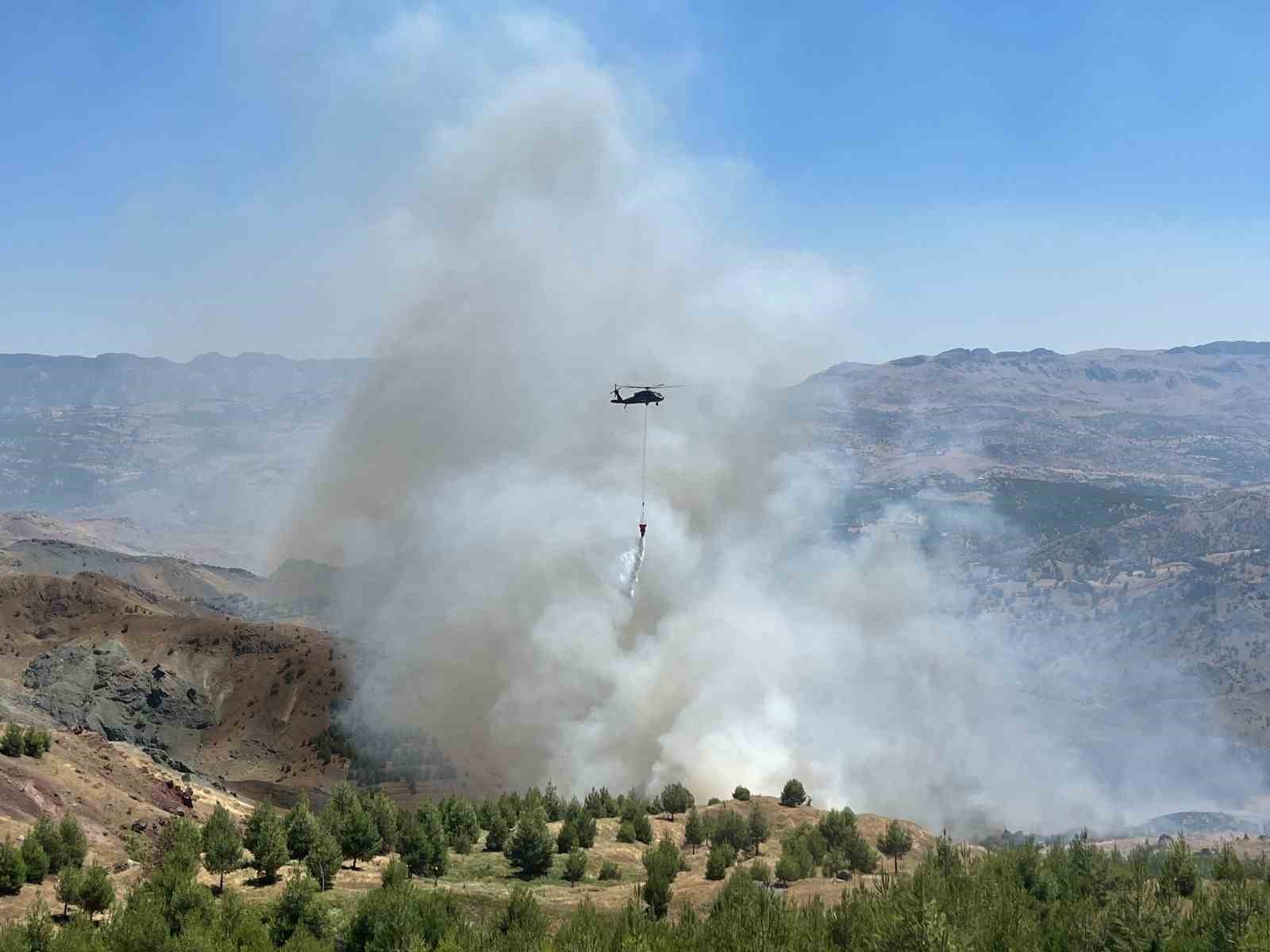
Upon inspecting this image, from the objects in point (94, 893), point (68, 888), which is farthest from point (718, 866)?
point (68, 888)

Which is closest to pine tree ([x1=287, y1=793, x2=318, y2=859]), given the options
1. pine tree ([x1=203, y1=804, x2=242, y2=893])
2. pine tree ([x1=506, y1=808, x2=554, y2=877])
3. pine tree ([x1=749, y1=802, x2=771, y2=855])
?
pine tree ([x1=203, y1=804, x2=242, y2=893])

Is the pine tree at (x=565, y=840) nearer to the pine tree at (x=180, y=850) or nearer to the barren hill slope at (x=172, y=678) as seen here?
the pine tree at (x=180, y=850)

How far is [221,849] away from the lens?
4750cm

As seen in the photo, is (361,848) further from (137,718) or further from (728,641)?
(137,718)

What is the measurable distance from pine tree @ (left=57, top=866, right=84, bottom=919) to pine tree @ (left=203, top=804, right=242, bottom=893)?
5324 mm

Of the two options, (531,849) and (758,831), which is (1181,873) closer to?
(758,831)

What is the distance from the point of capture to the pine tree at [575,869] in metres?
55.4

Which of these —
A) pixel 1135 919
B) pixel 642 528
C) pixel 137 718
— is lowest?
pixel 137 718

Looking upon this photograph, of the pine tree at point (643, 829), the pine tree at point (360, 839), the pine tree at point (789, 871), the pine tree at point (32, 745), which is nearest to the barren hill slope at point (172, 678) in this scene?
the pine tree at point (32, 745)

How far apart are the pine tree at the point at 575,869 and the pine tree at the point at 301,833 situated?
13.3 metres

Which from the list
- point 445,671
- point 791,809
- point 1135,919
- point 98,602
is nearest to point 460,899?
point 1135,919

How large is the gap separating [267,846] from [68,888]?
868 centimetres

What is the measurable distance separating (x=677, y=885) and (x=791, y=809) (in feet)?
86.8

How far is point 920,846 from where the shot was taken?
7394cm
